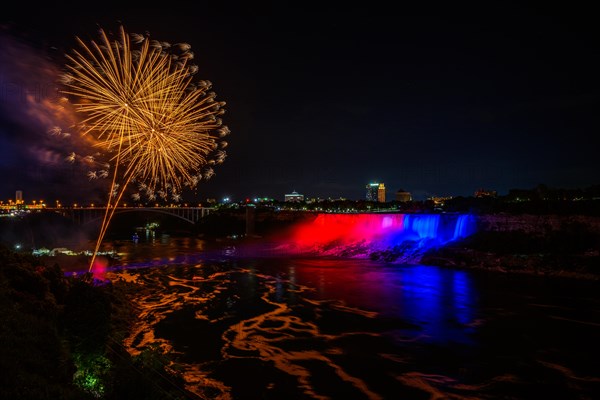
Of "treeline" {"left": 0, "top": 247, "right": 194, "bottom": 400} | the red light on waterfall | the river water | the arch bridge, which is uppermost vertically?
the arch bridge

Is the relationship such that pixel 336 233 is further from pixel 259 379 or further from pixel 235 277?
pixel 259 379

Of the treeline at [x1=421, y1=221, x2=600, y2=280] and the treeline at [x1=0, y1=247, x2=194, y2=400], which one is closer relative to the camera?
the treeline at [x1=0, y1=247, x2=194, y2=400]

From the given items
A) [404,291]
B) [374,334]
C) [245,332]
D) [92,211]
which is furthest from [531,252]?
[92,211]

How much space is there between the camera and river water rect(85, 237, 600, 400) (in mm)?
14523

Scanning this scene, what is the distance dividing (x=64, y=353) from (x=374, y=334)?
14405 mm

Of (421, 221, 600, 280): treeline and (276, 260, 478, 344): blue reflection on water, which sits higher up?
(421, 221, 600, 280): treeline

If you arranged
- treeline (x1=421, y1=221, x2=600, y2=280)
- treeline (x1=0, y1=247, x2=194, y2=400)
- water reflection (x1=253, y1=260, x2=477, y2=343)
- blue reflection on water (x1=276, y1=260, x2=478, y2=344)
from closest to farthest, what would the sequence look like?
1. treeline (x1=0, y1=247, x2=194, y2=400)
2. blue reflection on water (x1=276, y1=260, x2=478, y2=344)
3. water reflection (x1=253, y1=260, x2=477, y2=343)
4. treeline (x1=421, y1=221, x2=600, y2=280)

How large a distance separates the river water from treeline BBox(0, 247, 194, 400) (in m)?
4.07

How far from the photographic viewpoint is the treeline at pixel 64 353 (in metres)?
7.08

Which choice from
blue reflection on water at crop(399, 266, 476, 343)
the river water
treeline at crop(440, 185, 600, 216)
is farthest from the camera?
treeline at crop(440, 185, 600, 216)

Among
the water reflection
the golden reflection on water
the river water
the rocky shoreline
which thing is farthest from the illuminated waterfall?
the golden reflection on water

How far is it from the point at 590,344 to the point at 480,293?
37.3ft

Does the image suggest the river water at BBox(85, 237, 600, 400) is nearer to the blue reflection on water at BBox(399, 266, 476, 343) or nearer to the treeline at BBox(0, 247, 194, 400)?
the blue reflection on water at BBox(399, 266, 476, 343)

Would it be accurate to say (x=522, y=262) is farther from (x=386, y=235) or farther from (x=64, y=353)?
(x=64, y=353)
